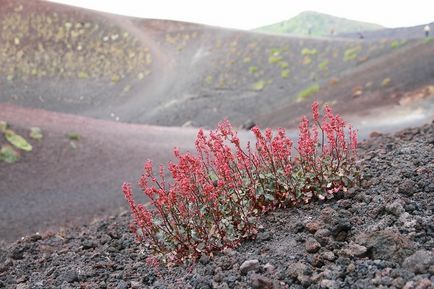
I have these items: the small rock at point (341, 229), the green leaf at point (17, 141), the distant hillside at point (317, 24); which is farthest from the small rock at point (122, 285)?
the distant hillside at point (317, 24)

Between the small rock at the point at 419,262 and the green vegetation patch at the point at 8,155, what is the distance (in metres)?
10.9

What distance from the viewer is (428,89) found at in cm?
1691

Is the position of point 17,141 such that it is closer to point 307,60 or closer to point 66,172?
point 66,172

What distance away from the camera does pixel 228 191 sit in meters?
4.40

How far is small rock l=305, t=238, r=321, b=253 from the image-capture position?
370cm

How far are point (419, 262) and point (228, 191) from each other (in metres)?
1.78

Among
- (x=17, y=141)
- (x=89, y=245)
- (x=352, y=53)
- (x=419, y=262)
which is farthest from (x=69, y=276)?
(x=352, y=53)

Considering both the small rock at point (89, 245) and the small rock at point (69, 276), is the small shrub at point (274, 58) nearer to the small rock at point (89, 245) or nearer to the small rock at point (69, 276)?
the small rock at point (89, 245)

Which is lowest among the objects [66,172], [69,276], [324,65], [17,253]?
[66,172]

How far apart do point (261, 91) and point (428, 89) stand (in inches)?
503

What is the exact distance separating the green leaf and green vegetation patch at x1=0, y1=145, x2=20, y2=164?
26cm

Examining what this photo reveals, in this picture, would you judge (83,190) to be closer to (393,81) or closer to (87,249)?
(87,249)

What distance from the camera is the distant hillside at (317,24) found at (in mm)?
84906

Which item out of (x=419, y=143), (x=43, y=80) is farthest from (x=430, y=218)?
(x=43, y=80)
